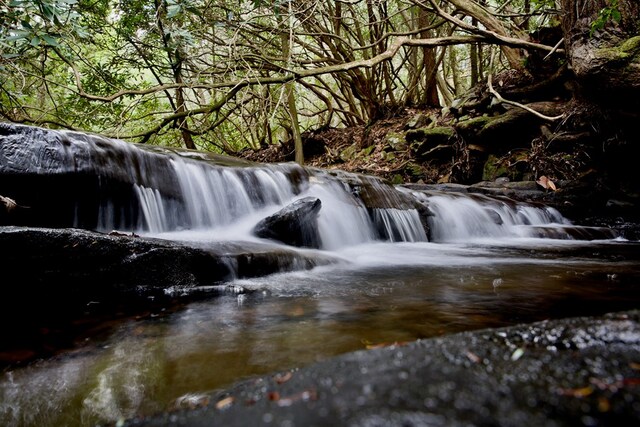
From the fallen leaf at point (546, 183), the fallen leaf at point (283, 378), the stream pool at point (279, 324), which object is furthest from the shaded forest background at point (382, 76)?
the fallen leaf at point (283, 378)

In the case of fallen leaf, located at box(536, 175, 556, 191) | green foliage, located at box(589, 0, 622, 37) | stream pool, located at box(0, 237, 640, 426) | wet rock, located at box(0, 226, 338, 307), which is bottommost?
stream pool, located at box(0, 237, 640, 426)

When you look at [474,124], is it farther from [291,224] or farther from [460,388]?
[460,388]

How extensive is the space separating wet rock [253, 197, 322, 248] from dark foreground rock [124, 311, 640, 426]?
3738 mm

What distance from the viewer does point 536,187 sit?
8250 mm

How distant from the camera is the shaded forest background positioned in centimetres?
541

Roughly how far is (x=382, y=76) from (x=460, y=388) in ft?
45.7

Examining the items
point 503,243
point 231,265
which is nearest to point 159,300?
point 231,265

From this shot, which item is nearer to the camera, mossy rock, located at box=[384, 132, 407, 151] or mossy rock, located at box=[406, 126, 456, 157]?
mossy rock, located at box=[406, 126, 456, 157]

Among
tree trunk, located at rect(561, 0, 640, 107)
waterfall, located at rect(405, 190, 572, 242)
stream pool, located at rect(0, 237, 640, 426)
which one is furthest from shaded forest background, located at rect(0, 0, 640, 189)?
stream pool, located at rect(0, 237, 640, 426)

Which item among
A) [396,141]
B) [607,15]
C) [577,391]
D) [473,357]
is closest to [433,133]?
[396,141]

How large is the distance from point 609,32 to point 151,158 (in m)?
6.68

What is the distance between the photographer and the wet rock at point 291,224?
15.5 ft

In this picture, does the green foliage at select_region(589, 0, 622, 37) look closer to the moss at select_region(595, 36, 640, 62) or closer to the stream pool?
the moss at select_region(595, 36, 640, 62)

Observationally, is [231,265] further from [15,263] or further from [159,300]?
[15,263]
